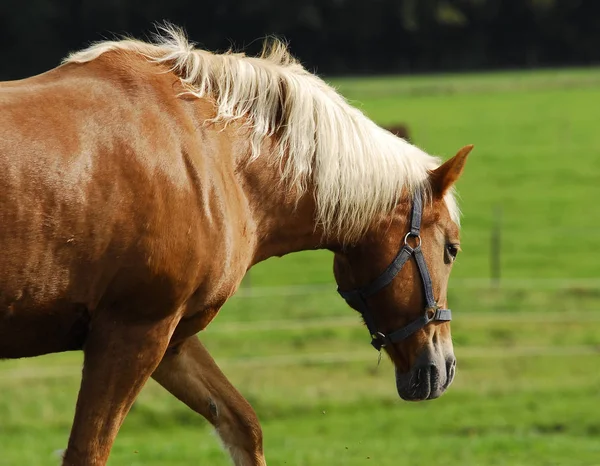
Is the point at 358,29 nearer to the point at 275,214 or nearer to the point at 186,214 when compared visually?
the point at 275,214

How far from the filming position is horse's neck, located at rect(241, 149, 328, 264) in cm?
373

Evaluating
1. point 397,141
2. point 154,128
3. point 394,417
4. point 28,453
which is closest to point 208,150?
point 154,128

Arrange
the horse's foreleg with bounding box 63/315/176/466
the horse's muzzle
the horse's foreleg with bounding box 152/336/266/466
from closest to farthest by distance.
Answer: the horse's foreleg with bounding box 63/315/176/466 < the horse's muzzle < the horse's foreleg with bounding box 152/336/266/466

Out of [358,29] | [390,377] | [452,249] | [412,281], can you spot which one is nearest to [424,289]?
[412,281]

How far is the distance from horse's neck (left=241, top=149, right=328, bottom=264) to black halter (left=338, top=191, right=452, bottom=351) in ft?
0.79

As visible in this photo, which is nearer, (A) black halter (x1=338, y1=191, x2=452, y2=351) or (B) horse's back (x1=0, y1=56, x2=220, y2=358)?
(B) horse's back (x1=0, y1=56, x2=220, y2=358)

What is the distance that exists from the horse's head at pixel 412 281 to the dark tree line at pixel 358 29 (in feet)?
109

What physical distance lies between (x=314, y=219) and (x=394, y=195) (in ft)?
1.03

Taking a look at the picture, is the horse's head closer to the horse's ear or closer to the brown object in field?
the horse's ear

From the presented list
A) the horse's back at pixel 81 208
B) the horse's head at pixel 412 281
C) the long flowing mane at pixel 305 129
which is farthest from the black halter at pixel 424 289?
the horse's back at pixel 81 208

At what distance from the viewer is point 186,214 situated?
3387 mm

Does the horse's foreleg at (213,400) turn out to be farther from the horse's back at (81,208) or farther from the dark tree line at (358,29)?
the dark tree line at (358,29)

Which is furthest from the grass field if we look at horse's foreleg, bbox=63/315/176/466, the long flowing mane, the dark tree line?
the dark tree line

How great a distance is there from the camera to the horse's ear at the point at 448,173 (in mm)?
3914
